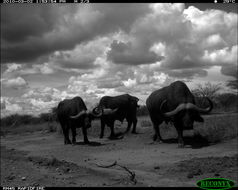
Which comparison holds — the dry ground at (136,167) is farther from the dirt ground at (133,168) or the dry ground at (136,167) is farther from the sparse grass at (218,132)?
the sparse grass at (218,132)

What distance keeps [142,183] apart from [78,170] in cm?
283

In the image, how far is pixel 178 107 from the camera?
12578mm

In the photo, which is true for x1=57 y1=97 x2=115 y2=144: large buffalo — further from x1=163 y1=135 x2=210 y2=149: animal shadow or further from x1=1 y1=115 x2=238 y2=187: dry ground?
x1=163 y1=135 x2=210 y2=149: animal shadow

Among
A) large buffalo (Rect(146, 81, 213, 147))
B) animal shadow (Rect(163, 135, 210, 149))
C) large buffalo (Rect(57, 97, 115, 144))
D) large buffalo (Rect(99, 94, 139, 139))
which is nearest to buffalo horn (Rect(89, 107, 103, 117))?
large buffalo (Rect(57, 97, 115, 144))

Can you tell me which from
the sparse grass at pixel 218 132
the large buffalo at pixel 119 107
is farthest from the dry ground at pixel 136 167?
the large buffalo at pixel 119 107

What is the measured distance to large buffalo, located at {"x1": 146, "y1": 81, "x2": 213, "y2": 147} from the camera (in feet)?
40.6

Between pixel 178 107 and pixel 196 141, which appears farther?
pixel 196 141

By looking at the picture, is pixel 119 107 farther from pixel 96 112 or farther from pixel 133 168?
pixel 133 168

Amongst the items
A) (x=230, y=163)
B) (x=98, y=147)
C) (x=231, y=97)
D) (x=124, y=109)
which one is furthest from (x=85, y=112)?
(x=231, y=97)

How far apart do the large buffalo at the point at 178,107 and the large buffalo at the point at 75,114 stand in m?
3.38

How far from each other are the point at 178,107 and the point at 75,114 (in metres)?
6.02

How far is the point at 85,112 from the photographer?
1583 cm

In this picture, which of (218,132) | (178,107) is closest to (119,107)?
(218,132)

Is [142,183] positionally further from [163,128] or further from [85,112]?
[163,128]
